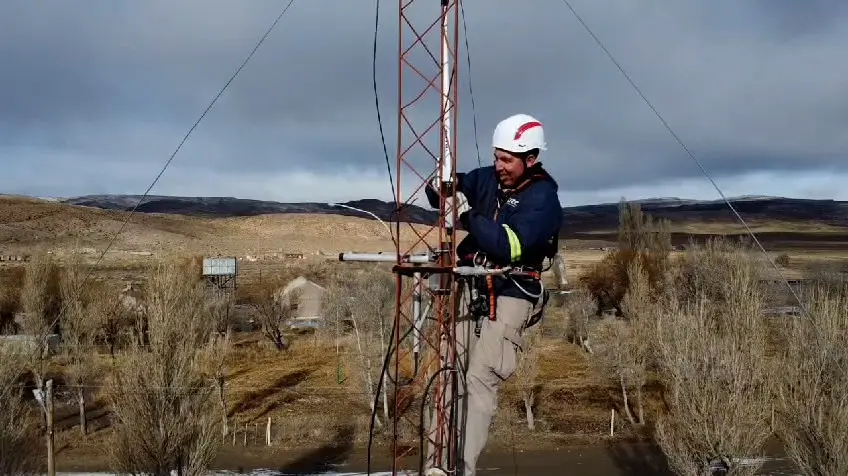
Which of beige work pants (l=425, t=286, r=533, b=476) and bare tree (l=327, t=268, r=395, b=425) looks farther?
bare tree (l=327, t=268, r=395, b=425)

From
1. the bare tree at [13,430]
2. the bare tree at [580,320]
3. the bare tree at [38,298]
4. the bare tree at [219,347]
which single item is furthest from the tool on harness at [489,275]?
the bare tree at [580,320]

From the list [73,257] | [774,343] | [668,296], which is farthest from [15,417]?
[774,343]

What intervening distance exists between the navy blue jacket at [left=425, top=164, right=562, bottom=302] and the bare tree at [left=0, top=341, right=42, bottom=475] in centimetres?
1360

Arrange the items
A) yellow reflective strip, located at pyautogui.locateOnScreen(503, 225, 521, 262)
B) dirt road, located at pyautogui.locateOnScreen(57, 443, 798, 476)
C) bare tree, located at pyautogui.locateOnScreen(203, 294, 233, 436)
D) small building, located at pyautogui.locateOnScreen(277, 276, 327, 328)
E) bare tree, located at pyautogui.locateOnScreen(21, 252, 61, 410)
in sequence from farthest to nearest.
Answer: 1. small building, located at pyautogui.locateOnScreen(277, 276, 327, 328)
2. bare tree, located at pyautogui.locateOnScreen(21, 252, 61, 410)
3. bare tree, located at pyautogui.locateOnScreen(203, 294, 233, 436)
4. dirt road, located at pyautogui.locateOnScreen(57, 443, 798, 476)
5. yellow reflective strip, located at pyautogui.locateOnScreen(503, 225, 521, 262)

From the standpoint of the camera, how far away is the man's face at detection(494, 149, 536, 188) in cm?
405

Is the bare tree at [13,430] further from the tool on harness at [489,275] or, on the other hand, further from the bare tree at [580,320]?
the bare tree at [580,320]

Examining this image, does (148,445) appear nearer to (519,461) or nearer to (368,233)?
(519,461)

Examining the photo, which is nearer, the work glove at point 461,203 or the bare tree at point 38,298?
the work glove at point 461,203

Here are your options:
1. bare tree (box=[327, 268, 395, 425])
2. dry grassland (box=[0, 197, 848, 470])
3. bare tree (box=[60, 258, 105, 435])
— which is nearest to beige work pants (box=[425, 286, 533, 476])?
dry grassland (box=[0, 197, 848, 470])

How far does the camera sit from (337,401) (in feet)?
102

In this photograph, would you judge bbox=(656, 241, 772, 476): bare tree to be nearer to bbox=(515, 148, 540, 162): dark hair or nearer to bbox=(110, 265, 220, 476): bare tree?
bbox=(110, 265, 220, 476): bare tree

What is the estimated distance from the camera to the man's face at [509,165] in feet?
13.3

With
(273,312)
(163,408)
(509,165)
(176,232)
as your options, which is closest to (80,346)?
(273,312)

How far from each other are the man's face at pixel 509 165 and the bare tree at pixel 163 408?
16516 millimetres
